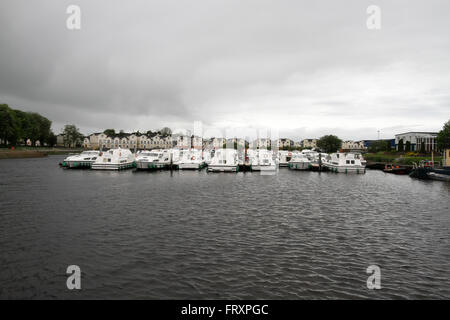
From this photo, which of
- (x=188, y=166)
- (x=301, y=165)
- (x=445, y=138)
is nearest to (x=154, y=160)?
(x=188, y=166)

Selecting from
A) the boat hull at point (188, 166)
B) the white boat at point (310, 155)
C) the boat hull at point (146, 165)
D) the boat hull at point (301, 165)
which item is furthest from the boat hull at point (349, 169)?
the boat hull at point (146, 165)

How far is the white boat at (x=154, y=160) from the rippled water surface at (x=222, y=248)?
29544 mm

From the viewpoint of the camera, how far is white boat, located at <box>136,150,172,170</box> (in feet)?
181

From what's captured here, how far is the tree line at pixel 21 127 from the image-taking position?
337ft

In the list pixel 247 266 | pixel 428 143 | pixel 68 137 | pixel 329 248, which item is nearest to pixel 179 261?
pixel 247 266

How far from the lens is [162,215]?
66.3 feet

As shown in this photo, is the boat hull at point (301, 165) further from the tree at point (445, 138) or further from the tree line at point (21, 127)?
the tree line at point (21, 127)

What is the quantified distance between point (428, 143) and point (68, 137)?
199 metres

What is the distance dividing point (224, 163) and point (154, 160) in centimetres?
1453

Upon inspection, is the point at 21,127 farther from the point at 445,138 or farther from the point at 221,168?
the point at 445,138

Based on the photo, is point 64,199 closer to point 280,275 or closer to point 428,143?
point 280,275

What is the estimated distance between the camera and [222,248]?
13.6m

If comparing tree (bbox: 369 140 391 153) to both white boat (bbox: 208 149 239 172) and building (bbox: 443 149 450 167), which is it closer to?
building (bbox: 443 149 450 167)

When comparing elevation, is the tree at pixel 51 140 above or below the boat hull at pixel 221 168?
above
